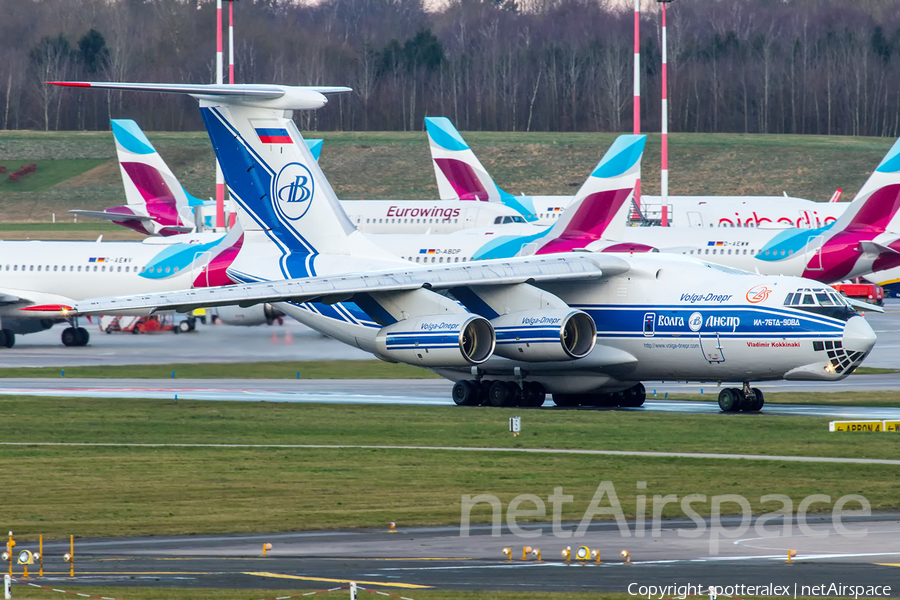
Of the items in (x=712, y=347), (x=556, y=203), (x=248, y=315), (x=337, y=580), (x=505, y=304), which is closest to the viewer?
(x=337, y=580)

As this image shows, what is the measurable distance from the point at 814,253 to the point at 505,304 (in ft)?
A: 85.5

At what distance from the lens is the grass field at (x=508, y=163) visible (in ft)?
374

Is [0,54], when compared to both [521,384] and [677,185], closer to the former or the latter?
[677,185]

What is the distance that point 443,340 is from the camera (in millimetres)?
29969

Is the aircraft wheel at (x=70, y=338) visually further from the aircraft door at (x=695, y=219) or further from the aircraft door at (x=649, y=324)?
the aircraft door at (x=695, y=219)

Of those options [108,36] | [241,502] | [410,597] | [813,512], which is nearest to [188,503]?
[241,502]

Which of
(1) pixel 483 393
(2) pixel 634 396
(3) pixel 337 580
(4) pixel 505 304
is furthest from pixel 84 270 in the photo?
(3) pixel 337 580

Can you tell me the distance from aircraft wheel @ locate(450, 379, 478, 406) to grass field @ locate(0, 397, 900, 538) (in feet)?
3.89

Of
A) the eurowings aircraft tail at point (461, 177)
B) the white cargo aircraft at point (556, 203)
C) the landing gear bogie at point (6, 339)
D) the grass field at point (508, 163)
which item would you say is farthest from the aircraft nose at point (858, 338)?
the grass field at point (508, 163)

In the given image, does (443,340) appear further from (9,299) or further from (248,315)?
(9,299)

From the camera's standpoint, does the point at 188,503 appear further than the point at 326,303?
No

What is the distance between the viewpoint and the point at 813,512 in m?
17.4

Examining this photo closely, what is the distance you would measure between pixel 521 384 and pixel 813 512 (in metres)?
14.5

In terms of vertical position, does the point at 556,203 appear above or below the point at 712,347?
above
